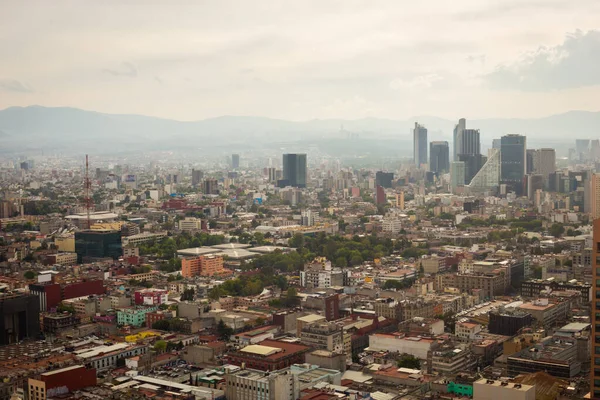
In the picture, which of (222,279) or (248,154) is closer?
(222,279)

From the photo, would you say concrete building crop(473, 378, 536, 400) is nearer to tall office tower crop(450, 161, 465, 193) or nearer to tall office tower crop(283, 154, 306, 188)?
tall office tower crop(450, 161, 465, 193)

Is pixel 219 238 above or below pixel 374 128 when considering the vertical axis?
below

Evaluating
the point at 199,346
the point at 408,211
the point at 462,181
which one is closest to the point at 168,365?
the point at 199,346

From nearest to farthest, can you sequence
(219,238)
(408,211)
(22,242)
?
(22,242) < (219,238) < (408,211)

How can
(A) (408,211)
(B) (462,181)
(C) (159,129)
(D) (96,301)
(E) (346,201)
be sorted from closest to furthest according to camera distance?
1. (D) (96,301)
2. (A) (408,211)
3. (E) (346,201)
4. (B) (462,181)
5. (C) (159,129)

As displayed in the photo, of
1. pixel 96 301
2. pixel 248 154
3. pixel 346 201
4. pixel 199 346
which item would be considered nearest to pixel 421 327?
pixel 199 346

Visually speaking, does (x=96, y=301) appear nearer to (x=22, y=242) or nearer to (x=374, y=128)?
(x=22, y=242)

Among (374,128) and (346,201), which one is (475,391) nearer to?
(346,201)

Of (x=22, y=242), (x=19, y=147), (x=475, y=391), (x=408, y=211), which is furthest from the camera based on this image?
(x=19, y=147)
